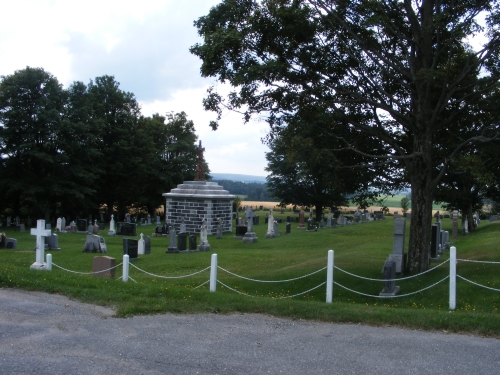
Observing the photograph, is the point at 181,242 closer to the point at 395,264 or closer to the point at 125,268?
the point at 125,268

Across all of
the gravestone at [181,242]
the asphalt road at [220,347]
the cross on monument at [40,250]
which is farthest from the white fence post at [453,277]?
the gravestone at [181,242]

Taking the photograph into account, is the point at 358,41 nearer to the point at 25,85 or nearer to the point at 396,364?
the point at 396,364

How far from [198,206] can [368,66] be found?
64.7 ft

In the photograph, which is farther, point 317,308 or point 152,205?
point 152,205

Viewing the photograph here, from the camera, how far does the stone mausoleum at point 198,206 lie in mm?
31484

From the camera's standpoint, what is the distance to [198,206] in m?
31.8

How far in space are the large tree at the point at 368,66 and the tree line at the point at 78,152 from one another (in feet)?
88.2

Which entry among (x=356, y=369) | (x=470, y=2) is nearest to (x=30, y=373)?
(x=356, y=369)

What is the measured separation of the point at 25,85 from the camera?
122 feet

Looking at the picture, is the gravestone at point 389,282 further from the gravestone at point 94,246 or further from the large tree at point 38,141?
the large tree at point 38,141

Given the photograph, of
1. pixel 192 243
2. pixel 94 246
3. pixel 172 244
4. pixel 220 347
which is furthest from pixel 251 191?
pixel 220 347

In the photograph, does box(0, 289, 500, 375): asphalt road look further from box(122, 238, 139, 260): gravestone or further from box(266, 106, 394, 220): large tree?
box(122, 238, 139, 260): gravestone

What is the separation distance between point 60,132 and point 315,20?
98.8 feet

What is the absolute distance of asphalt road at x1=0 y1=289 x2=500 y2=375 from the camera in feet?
17.7
